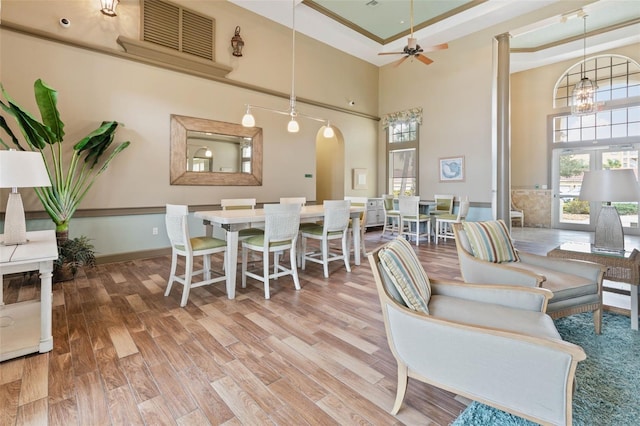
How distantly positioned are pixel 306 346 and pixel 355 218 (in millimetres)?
2399

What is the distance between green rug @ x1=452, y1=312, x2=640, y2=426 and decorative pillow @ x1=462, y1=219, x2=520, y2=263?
66cm

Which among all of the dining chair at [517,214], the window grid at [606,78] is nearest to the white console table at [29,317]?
the dining chair at [517,214]

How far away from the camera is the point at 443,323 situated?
1.30 m

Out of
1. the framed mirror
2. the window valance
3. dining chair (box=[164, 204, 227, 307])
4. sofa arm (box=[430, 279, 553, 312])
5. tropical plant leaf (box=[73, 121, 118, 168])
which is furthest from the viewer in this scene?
the window valance

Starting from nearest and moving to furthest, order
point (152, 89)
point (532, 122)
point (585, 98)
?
point (152, 89) < point (585, 98) < point (532, 122)

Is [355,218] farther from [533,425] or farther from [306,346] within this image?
[533,425]

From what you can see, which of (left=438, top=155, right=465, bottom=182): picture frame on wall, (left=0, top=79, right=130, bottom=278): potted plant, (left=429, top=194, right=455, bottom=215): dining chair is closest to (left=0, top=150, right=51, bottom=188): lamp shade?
(left=0, top=79, right=130, bottom=278): potted plant

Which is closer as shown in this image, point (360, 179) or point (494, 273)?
point (494, 273)

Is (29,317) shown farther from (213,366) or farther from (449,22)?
(449,22)

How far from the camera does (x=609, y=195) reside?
101 inches

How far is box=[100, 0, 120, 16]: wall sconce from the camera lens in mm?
4023

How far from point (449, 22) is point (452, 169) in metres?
2.99

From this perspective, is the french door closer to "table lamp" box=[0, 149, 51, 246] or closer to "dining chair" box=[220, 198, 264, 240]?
"dining chair" box=[220, 198, 264, 240]

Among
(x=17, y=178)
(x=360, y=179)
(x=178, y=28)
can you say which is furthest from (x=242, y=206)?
(x=360, y=179)
